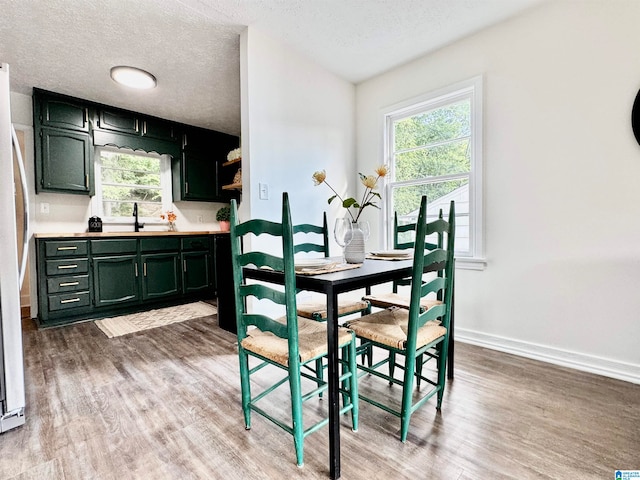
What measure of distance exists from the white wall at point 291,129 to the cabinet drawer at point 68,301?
2.20 meters

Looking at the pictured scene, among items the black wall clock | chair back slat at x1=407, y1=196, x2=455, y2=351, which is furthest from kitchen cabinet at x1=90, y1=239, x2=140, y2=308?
the black wall clock

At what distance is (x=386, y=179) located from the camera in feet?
10.2

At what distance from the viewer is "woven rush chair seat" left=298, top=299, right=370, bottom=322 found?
1.69 meters

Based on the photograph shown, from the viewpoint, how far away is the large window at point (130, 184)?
12.5ft

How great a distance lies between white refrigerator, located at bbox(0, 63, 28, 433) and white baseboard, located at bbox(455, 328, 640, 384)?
2.87 m

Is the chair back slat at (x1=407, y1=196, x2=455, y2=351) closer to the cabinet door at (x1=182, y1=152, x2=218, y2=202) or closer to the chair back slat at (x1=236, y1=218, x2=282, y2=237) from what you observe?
the chair back slat at (x1=236, y1=218, x2=282, y2=237)

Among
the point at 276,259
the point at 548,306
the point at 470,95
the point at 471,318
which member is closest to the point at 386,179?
the point at 470,95

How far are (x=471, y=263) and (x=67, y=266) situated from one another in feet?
12.7

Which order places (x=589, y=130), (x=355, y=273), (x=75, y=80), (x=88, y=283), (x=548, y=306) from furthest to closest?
(x=88, y=283) → (x=75, y=80) → (x=548, y=306) → (x=589, y=130) → (x=355, y=273)

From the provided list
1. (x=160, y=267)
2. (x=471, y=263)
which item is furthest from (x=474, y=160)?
(x=160, y=267)

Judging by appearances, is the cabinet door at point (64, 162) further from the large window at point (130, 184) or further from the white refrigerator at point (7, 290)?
the white refrigerator at point (7, 290)

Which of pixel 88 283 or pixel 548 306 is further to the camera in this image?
pixel 88 283

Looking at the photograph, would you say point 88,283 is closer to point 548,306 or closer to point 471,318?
point 471,318

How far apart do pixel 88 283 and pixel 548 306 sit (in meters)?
4.21
